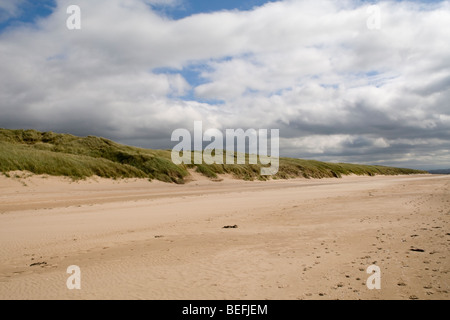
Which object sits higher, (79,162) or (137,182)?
(79,162)

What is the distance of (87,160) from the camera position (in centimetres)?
4438

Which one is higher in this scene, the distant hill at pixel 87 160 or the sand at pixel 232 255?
the distant hill at pixel 87 160

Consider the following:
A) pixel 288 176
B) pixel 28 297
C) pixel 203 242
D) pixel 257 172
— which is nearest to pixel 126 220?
pixel 203 242

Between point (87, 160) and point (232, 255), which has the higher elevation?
point (87, 160)

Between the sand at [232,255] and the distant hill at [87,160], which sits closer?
the sand at [232,255]

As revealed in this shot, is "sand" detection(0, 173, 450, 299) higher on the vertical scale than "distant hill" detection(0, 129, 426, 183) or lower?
lower

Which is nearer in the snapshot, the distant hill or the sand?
the sand

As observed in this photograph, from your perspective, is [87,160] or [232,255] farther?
[87,160]

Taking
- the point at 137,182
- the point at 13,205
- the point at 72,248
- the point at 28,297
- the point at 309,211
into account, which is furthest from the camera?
the point at 137,182

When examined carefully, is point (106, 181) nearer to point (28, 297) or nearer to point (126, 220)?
point (126, 220)

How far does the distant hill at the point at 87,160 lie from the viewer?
124 feet

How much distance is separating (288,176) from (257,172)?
1087cm

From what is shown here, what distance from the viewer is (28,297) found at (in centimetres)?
589

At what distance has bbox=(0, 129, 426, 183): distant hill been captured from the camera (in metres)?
37.9
